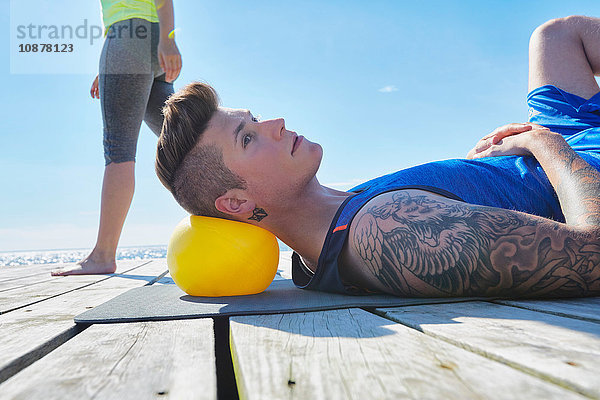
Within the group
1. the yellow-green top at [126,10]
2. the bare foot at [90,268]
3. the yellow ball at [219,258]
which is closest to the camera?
the yellow ball at [219,258]

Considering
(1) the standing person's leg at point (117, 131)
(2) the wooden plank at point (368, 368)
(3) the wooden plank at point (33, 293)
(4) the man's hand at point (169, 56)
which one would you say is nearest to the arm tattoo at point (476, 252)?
(2) the wooden plank at point (368, 368)

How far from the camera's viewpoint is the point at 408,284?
1.72 metres

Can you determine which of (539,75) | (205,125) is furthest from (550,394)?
(539,75)

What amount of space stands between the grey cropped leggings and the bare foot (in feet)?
3.05

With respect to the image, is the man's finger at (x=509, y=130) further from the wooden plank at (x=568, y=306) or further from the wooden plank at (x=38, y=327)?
→ the wooden plank at (x=38, y=327)

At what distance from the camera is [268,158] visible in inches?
91.9

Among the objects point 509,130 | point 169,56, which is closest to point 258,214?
point 509,130

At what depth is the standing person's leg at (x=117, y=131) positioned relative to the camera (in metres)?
3.74

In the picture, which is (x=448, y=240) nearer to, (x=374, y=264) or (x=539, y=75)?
(x=374, y=264)

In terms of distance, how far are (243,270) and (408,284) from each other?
0.84 metres

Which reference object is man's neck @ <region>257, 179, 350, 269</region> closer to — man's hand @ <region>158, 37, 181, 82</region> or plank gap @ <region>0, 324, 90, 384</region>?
plank gap @ <region>0, 324, 90, 384</region>

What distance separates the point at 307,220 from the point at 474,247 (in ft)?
3.32

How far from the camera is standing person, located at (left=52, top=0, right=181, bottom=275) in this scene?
3.76 m

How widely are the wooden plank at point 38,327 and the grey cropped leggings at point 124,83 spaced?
1747 millimetres
